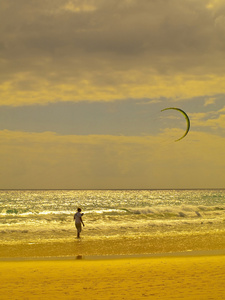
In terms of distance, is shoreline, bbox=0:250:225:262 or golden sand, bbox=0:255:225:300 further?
shoreline, bbox=0:250:225:262

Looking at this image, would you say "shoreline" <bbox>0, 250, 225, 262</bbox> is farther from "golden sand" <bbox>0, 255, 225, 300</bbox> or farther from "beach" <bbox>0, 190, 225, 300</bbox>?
"golden sand" <bbox>0, 255, 225, 300</bbox>

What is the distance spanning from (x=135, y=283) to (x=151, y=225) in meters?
18.4

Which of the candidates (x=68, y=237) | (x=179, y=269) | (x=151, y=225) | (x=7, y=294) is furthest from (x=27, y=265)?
(x=151, y=225)

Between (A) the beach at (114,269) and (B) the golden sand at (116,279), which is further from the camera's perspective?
(A) the beach at (114,269)

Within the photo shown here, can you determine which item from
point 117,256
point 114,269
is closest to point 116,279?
point 114,269

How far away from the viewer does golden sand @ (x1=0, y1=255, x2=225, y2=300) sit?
7.48 metres

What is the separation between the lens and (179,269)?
9.86 metres

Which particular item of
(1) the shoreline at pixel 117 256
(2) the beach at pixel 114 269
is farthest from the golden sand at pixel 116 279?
(1) the shoreline at pixel 117 256

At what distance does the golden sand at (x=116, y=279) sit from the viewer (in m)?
7.48

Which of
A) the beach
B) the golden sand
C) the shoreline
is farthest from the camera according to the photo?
the shoreline

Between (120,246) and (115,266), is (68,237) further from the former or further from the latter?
(115,266)

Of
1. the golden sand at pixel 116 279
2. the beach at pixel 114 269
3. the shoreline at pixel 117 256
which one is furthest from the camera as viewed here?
the shoreline at pixel 117 256

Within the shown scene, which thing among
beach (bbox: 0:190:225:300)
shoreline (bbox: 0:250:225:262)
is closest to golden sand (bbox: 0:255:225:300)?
beach (bbox: 0:190:225:300)

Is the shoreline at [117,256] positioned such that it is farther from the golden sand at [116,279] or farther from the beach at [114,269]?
the golden sand at [116,279]
